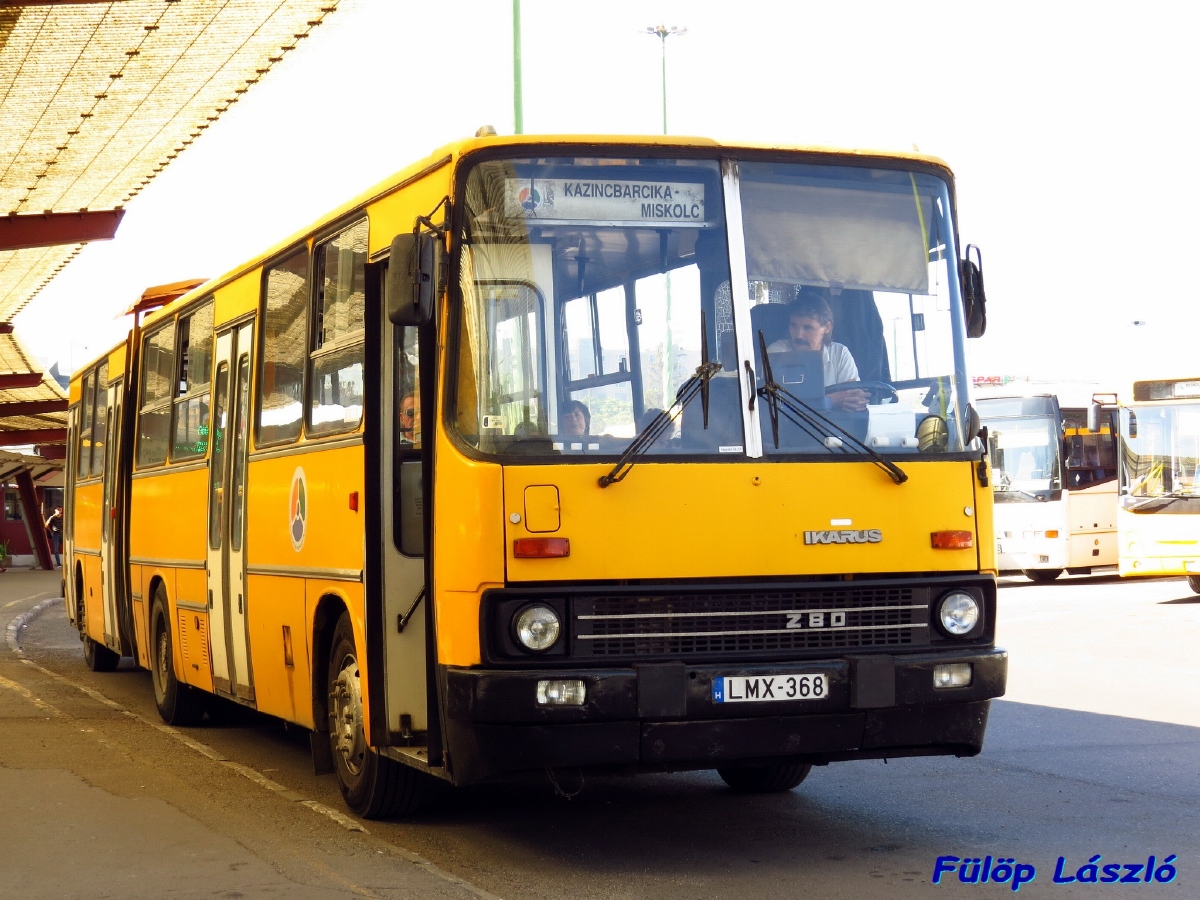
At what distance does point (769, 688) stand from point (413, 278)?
2.19 meters

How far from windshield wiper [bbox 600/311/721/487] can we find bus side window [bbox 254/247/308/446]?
2.74 m

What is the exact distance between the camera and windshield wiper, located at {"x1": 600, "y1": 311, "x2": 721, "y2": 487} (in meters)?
7.24

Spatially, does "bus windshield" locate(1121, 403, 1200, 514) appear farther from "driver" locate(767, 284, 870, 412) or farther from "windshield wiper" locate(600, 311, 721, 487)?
"windshield wiper" locate(600, 311, 721, 487)

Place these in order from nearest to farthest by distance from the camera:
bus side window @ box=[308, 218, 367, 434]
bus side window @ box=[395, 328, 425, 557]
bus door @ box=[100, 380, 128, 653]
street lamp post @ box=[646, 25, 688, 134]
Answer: bus side window @ box=[395, 328, 425, 557]
bus side window @ box=[308, 218, 367, 434]
bus door @ box=[100, 380, 128, 653]
street lamp post @ box=[646, 25, 688, 134]

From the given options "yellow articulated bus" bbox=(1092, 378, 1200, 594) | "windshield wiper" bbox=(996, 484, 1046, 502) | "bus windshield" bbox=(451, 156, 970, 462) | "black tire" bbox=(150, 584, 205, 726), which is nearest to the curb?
"black tire" bbox=(150, 584, 205, 726)

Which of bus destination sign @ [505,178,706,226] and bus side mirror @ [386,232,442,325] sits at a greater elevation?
bus destination sign @ [505,178,706,226]

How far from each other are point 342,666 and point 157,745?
358 centimetres

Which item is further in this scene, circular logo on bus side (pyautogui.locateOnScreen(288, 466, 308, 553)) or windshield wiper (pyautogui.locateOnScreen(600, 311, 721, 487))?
circular logo on bus side (pyautogui.locateOnScreen(288, 466, 308, 553))

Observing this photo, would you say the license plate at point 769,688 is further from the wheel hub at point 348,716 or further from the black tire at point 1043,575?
the black tire at point 1043,575

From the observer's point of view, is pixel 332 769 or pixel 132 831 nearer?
pixel 132 831

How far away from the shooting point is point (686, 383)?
7.45 m

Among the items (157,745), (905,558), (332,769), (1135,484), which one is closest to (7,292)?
(1135,484)

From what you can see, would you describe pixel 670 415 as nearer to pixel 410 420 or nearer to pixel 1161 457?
pixel 410 420

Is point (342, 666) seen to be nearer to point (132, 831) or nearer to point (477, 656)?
point (132, 831)
